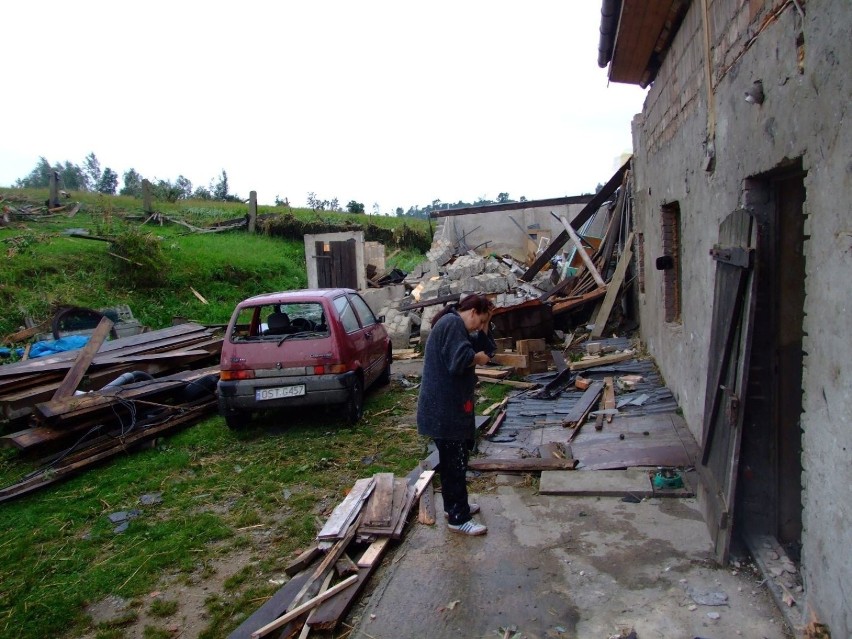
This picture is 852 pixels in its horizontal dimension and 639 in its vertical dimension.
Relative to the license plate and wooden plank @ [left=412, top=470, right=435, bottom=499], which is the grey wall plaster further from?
the license plate

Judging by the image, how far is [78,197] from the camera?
25.3 metres

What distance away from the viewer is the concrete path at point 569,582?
316 centimetres

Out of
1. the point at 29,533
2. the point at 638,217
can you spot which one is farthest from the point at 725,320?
the point at 638,217

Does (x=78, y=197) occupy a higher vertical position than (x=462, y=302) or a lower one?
higher

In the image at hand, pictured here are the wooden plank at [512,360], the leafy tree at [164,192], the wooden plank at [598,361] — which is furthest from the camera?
the leafy tree at [164,192]

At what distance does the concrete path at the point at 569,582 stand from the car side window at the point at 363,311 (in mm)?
4444

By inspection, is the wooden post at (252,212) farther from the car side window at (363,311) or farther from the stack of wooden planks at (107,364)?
the car side window at (363,311)

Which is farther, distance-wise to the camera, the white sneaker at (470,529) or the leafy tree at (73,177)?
the leafy tree at (73,177)

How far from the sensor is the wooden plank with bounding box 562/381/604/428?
22.4 ft

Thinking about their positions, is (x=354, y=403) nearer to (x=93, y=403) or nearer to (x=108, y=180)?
(x=93, y=403)

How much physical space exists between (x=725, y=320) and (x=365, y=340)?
5308 mm

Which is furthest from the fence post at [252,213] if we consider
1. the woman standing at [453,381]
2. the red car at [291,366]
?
the woman standing at [453,381]

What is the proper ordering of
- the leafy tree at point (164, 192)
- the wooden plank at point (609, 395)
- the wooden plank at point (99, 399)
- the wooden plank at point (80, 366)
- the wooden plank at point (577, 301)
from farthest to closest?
the leafy tree at point (164, 192), the wooden plank at point (577, 301), the wooden plank at point (80, 366), the wooden plank at point (609, 395), the wooden plank at point (99, 399)

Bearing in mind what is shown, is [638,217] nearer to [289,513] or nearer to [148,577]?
[289,513]
